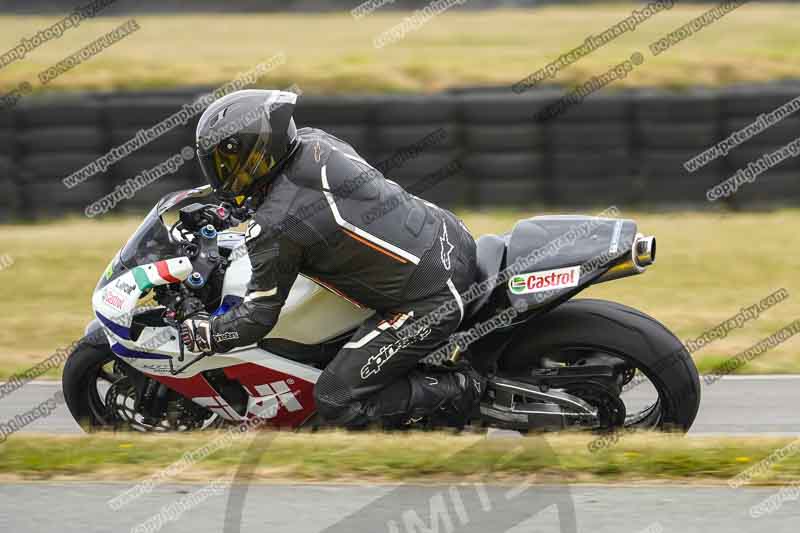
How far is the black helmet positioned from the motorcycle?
42 centimetres

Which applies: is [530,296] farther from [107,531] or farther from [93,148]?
[93,148]

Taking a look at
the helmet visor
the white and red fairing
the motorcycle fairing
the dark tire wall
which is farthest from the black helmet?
the dark tire wall

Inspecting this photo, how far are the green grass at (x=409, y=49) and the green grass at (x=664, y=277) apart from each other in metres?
2.17

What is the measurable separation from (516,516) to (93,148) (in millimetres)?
8104

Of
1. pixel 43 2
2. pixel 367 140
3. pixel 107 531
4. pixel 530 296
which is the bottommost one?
pixel 107 531

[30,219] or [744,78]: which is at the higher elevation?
[744,78]

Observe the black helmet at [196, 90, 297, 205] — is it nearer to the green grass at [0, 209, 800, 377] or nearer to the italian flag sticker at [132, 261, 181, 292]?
the italian flag sticker at [132, 261, 181, 292]

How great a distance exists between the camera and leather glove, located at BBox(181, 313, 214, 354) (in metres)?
5.11

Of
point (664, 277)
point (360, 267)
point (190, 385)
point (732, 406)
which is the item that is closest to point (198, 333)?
point (190, 385)

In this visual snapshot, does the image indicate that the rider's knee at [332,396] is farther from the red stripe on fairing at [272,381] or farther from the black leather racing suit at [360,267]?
the red stripe on fairing at [272,381]

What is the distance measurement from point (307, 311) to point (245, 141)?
90 cm

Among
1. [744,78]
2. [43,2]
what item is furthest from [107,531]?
[43,2]

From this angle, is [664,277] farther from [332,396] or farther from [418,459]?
[418,459]

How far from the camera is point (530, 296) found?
16.9 ft
